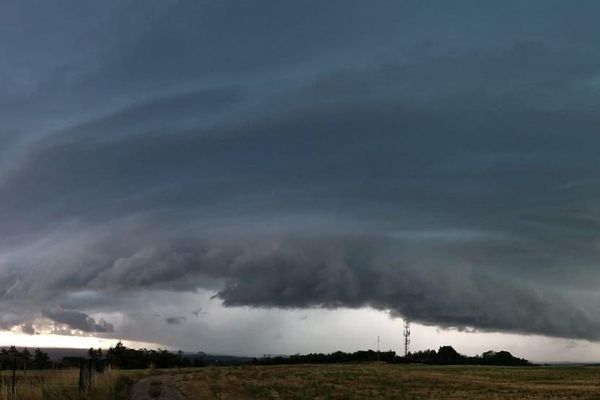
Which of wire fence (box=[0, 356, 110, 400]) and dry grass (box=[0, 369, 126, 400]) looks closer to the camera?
dry grass (box=[0, 369, 126, 400])

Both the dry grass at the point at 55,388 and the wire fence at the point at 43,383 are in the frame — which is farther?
the wire fence at the point at 43,383

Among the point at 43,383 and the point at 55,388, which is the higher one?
the point at 43,383

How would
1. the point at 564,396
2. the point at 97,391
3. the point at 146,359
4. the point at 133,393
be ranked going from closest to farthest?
1. the point at 97,391
2. the point at 133,393
3. the point at 564,396
4. the point at 146,359

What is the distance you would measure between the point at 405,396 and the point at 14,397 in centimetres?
3131

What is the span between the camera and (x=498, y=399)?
1858 inches

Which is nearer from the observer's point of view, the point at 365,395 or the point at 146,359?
the point at 365,395

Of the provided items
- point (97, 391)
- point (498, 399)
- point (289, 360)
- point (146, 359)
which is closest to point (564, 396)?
point (498, 399)

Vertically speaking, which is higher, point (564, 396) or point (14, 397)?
point (14, 397)

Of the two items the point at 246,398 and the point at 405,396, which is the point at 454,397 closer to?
the point at 405,396

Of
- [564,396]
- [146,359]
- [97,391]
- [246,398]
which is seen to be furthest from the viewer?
[146,359]

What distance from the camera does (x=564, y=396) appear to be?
5334cm

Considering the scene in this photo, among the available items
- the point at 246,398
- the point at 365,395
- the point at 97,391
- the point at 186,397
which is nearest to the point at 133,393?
the point at 186,397

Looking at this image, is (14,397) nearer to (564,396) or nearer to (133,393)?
(133,393)

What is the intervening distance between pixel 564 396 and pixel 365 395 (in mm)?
16857
